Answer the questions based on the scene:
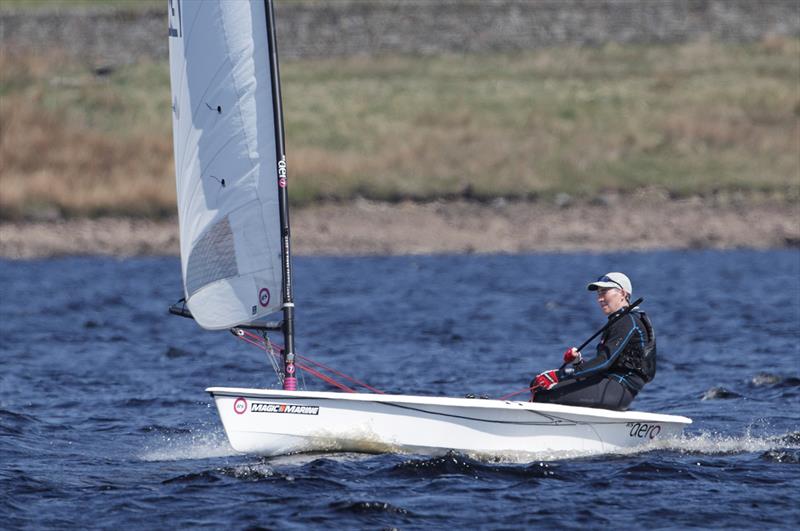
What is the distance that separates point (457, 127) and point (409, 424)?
37596mm

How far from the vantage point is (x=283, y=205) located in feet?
51.5

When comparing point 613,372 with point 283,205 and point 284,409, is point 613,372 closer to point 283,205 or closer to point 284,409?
point 284,409

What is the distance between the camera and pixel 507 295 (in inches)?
1384

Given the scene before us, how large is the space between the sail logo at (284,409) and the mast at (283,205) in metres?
0.70

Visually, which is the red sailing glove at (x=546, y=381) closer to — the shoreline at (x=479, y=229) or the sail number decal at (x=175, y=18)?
the sail number decal at (x=175, y=18)

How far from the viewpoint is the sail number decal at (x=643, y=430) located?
15211 millimetres

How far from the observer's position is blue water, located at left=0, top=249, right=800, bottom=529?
1330cm

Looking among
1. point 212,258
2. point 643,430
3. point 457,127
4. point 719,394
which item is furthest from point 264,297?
point 457,127

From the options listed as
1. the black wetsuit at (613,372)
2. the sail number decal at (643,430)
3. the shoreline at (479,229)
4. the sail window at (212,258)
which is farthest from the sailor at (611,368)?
the shoreline at (479,229)

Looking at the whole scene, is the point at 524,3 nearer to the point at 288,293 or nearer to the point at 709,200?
the point at 709,200

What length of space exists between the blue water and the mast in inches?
44.6


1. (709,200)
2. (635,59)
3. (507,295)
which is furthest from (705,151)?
(507,295)

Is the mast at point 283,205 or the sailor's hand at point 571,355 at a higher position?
the mast at point 283,205

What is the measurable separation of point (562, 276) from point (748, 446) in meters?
23.8
